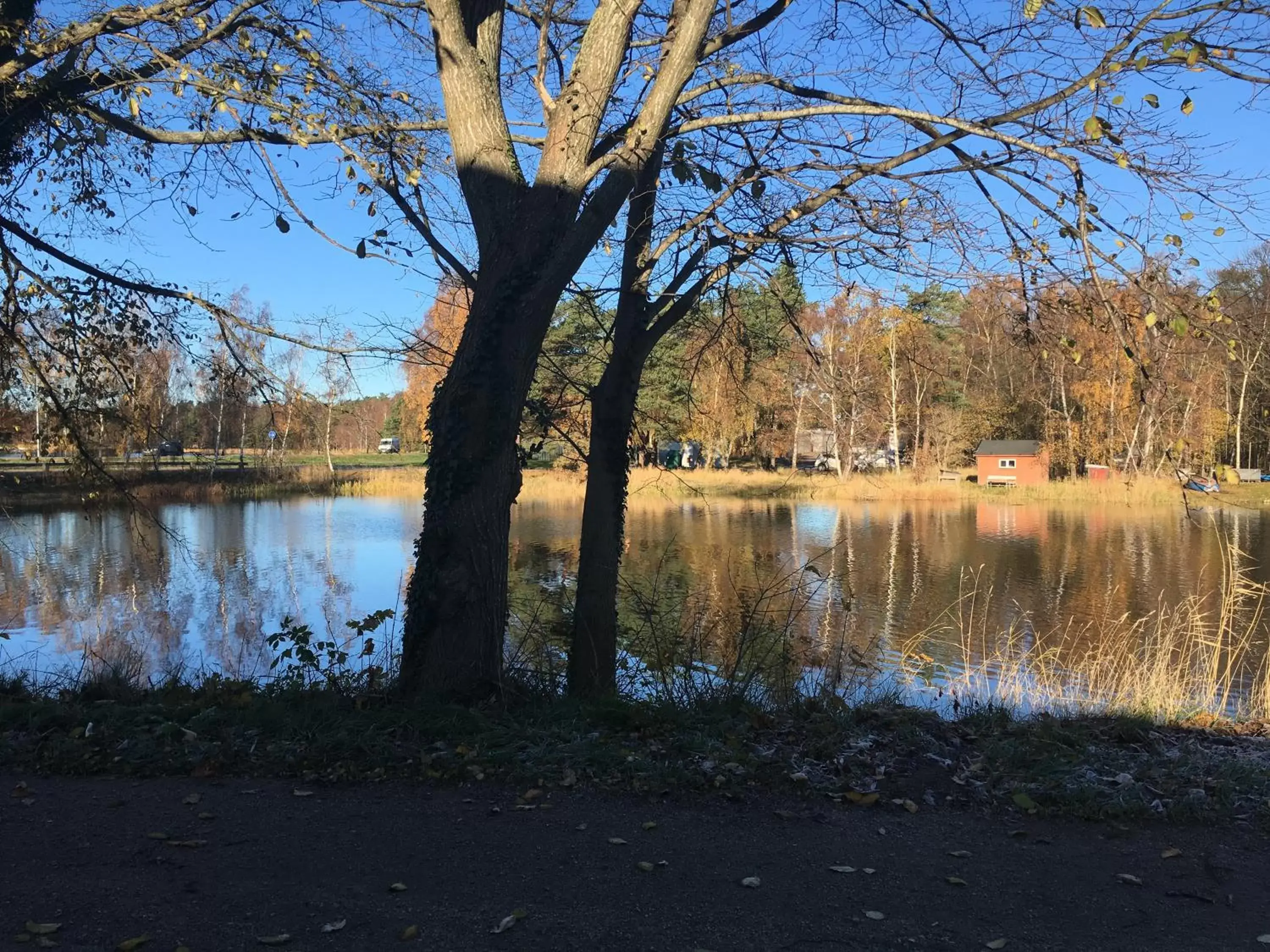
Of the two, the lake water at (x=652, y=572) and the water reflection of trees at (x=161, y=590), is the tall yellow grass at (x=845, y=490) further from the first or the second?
the water reflection of trees at (x=161, y=590)

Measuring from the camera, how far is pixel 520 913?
2.94 metres

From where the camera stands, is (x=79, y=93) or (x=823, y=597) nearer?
(x=79, y=93)

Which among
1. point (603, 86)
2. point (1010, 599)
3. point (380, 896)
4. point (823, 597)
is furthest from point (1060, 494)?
point (380, 896)

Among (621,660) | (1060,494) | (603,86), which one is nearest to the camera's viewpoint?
(603,86)

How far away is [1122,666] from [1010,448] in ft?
122

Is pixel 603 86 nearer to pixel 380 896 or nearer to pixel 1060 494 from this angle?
pixel 380 896

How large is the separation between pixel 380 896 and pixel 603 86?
4.58 metres

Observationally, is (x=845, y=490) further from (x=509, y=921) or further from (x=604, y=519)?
(x=509, y=921)

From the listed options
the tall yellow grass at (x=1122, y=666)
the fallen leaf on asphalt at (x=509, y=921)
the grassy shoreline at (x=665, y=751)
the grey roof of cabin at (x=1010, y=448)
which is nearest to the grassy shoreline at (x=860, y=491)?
the grey roof of cabin at (x=1010, y=448)

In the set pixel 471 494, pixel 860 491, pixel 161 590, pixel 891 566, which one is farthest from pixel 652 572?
pixel 860 491

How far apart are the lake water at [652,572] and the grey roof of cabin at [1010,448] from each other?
12207 mm

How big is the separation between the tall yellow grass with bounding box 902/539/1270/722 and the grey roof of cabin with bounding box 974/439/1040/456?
30756mm

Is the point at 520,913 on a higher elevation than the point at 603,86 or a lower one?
lower

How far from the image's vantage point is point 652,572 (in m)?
18.1
